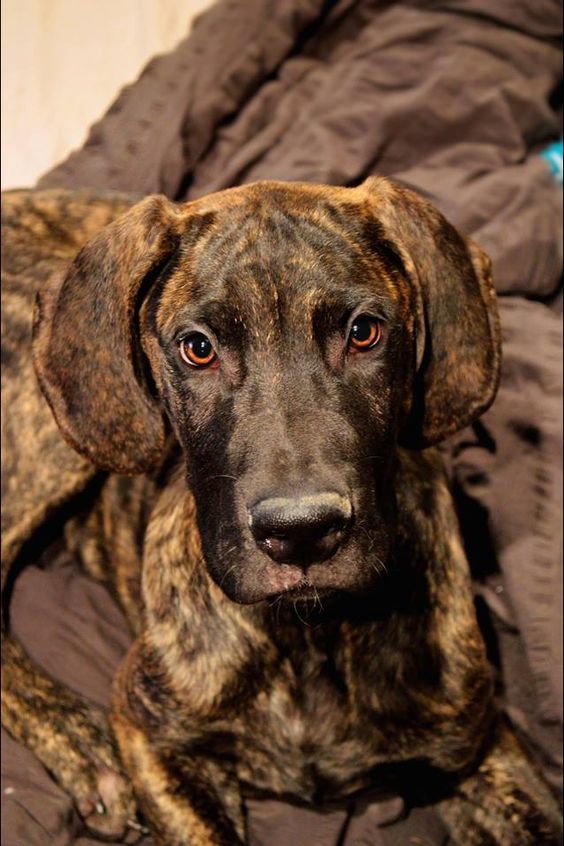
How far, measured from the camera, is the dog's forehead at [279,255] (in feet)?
6.35

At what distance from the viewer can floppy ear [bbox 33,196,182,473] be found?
6.94 feet

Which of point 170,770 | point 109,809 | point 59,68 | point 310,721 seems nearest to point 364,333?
point 310,721

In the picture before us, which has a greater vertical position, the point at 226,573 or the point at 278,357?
the point at 278,357

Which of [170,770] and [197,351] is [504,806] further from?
[197,351]

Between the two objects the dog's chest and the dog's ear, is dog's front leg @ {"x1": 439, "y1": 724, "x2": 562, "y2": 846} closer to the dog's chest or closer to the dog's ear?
the dog's chest

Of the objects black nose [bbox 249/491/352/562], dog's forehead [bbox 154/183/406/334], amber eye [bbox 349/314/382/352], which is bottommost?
black nose [bbox 249/491/352/562]

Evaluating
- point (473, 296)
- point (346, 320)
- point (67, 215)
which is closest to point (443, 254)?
point (473, 296)

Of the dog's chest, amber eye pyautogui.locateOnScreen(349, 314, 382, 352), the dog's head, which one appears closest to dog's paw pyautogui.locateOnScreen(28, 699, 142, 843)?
the dog's chest

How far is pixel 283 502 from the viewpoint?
5.75ft

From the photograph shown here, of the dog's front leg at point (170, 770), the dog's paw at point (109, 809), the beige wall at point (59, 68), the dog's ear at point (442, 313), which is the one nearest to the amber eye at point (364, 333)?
the dog's ear at point (442, 313)

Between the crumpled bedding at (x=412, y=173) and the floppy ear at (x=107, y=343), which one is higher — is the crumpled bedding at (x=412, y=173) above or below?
below

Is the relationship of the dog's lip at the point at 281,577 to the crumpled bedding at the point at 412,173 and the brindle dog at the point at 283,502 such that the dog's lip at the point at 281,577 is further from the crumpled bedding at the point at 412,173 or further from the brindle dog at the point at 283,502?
the crumpled bedding at the point at 412,173

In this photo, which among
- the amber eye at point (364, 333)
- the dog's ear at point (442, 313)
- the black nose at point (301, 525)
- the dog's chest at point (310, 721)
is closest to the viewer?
the black nose at point (301, 525)

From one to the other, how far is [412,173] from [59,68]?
1.45 metres
